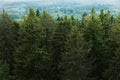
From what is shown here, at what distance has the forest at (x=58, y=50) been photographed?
1831 inches

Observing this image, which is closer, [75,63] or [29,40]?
[75,63]

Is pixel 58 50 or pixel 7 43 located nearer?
pixel 58 50

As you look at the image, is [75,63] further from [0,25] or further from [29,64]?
[0,25]

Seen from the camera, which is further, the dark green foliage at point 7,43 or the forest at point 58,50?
the dark green foliage at point 7,43

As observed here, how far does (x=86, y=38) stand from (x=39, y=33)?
26.3 feet

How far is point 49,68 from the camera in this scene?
165 feet

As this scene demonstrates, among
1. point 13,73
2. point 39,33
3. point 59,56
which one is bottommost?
point 13,73

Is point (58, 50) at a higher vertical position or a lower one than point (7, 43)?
lower

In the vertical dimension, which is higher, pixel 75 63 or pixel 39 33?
pixel 39 33

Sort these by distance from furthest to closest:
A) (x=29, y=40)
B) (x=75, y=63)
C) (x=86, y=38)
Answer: (x=86, y=38)
(x=29, y=40)
(x=75, y=63)

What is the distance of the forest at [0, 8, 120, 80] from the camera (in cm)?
4650

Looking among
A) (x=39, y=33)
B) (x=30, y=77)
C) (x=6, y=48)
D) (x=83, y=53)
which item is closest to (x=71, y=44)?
(x=83, y=53)

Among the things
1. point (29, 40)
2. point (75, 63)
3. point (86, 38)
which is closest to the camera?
point (75, 63)

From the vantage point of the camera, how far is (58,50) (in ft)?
172
